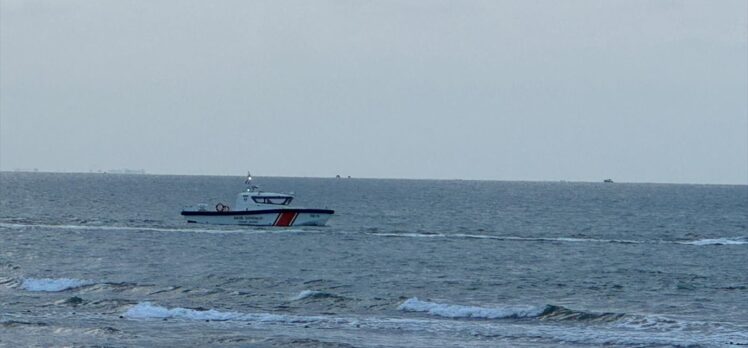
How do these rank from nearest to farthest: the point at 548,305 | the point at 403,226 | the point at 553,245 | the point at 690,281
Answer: the point at 548,305
the point at 690,281
the point at 553,245
the point at 403,226

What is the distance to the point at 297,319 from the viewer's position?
1364 inches

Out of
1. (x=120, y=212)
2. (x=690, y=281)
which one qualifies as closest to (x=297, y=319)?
(x=690, y=281)

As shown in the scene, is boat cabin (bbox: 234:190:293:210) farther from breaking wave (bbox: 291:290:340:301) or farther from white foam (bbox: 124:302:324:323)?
white foam (bbox: 124:302:324:323)

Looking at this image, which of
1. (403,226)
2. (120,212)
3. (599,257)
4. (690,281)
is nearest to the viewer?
(690,281)

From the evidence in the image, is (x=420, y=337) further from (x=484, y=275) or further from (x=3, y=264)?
(x=3, y=264)

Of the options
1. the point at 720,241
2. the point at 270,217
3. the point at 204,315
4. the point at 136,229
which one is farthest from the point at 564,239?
the point at 204,315

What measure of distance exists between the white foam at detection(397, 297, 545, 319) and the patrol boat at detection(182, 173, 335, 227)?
40291 mm

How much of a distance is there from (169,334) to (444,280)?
17406mm

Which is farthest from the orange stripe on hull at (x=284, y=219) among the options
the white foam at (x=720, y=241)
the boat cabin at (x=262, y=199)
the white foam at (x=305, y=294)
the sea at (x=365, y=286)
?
the white foam at (x=305, y=294)

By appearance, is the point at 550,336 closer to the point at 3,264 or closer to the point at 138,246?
the point at 3,264

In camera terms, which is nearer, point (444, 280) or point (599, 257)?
point (444, 280)

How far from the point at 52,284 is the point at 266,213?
35.4 metres

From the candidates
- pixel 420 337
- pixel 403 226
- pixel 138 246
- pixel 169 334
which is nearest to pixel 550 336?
pixel 420 337

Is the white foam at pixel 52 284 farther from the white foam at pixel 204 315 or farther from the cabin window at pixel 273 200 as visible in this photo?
the cabin window at pixel 273 200
